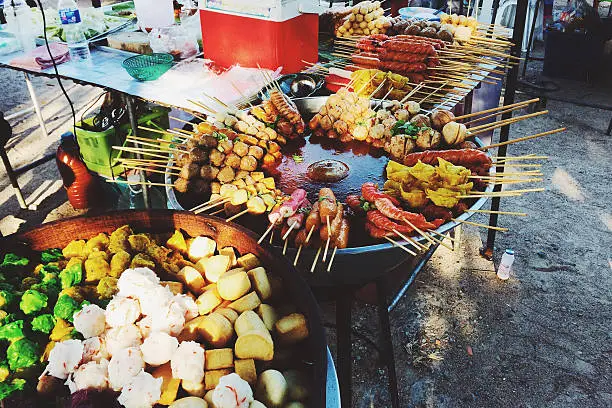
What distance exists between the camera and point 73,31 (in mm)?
4891

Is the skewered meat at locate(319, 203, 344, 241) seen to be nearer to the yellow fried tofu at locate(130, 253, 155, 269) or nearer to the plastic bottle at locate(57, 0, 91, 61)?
the yellow fried tofu at locate(130, 253, 155, 269)

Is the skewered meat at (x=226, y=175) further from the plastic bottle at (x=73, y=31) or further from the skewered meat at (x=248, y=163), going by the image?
the plastic bottle at (x=73, y=31)

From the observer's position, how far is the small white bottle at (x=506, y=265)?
4.60 meters

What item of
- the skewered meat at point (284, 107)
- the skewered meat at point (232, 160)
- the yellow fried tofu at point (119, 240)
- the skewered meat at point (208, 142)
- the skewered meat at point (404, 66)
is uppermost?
the skewered meat at point (404, 66)

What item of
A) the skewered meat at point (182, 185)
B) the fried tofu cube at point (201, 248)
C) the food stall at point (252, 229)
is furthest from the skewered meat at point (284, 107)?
the fried tofu cube at point (201, 248)

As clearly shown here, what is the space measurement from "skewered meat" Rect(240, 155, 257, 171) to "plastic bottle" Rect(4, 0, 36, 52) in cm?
364

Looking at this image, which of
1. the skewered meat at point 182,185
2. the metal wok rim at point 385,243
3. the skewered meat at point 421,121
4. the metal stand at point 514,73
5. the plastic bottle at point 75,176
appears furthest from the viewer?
the plastic bottle at point 75,176

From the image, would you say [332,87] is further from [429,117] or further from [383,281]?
[383,281]

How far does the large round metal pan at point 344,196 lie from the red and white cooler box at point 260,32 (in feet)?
2.81

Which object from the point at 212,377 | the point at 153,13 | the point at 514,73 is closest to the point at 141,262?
the point at 212,377

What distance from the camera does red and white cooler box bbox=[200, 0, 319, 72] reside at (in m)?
4.25

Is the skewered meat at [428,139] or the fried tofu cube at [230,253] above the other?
the skewered meat at [428,139]

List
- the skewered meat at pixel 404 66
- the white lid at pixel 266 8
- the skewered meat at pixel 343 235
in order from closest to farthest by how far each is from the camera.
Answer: the skewered meat at pixel 343 235, the white lid at pixel 266 8, the skewered meat at pixel 404 66

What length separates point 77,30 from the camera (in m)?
4.93
